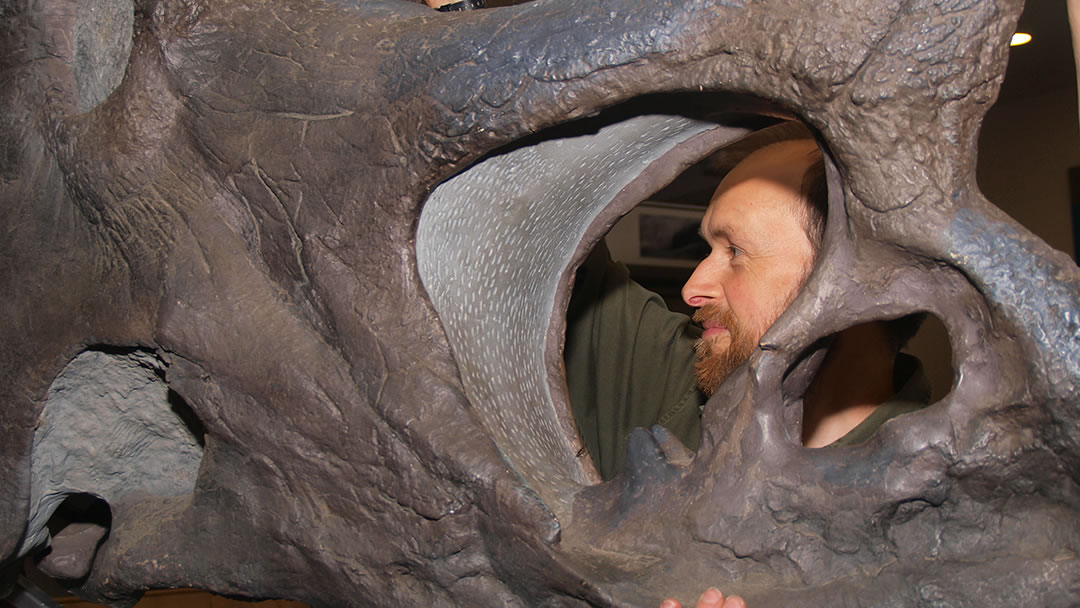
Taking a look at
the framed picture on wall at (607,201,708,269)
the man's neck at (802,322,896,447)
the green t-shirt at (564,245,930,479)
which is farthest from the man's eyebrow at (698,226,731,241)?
the framed picture on wall at (607,201,708,269)

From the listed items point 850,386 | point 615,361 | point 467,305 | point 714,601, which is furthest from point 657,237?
point 714,601

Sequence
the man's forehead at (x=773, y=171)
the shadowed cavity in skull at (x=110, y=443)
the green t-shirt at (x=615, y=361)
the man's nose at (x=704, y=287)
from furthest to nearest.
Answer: the green t-shirt at (x=615, y=361) → the man's nose at (x=704, y=287) → the man's forehead at (x=773, y=171) → the shadowed cavity in skull at (x=110, y=443)

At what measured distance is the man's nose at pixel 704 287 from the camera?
175 cm

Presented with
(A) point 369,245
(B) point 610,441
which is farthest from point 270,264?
(B) point 610,441

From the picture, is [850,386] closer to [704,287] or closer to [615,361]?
[704,287]

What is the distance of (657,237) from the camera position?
3.84 metres

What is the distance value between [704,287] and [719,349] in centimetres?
12

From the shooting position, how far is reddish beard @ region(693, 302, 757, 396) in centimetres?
168

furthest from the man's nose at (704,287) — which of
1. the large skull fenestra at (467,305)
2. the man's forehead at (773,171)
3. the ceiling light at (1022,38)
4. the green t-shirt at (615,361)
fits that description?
the ceiling light at (1022,38)

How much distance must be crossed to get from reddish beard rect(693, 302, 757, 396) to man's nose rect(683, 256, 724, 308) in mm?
19

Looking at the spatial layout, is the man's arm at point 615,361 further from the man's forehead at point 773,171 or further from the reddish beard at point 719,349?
the man's forehead at point 773,171

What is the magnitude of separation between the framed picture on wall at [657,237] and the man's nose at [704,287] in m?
1.95

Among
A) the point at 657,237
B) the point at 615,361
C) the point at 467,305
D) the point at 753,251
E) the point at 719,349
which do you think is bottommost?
the point at 657,237

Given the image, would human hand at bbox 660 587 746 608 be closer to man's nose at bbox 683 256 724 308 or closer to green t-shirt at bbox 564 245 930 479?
man's nose at bbox 683 256 724 308
